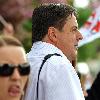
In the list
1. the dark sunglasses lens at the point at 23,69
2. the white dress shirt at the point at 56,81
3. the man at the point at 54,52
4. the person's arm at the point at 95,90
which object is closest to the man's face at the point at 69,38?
the man at the point at 54,52

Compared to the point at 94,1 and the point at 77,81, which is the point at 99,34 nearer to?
the point at 77,81

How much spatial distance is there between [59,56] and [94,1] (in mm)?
24441

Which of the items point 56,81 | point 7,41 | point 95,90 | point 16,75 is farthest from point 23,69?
point 95,90

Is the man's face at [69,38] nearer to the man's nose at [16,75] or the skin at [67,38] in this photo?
the skin at [67,38]

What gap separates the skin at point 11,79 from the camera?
358 cm

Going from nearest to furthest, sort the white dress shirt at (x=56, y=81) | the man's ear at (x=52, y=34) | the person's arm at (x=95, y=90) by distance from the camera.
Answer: the white dress shirt at (x=56, y=81), the man's ear at (x=52, y=34), the person's arm at (x=95, y=90)

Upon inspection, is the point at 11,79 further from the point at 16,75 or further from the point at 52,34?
the point at 52,34

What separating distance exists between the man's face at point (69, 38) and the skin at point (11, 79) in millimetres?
1214

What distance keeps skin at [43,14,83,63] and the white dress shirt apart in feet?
0.58

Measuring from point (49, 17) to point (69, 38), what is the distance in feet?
0.78

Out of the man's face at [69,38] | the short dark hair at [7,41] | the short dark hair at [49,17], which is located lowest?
the short dark hair at [7,41]

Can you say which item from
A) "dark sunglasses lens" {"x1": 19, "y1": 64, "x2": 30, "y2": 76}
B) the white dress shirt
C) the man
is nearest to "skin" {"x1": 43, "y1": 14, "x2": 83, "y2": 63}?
the man

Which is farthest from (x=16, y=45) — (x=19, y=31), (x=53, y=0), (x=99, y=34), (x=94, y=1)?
(x=94, y=1)

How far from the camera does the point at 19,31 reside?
19375 mm
